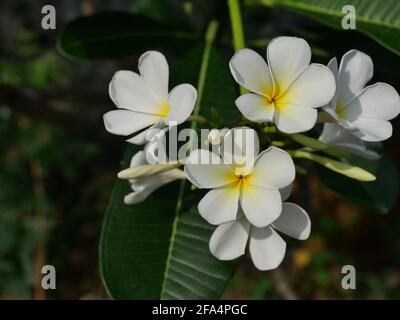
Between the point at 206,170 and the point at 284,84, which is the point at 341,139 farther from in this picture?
the point at 206,170

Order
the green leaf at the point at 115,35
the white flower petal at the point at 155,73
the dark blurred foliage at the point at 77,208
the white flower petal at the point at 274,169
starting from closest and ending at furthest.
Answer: the white flower petal at the point at 274,169
the white flower petal at the point at 155,73
the green leaf at the point at 115,35
the dark blurred foliage at the point at 77,208

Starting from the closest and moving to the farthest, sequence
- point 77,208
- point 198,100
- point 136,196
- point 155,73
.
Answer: point 155,73 < point 136,196 < point 198,100 < point 77,208

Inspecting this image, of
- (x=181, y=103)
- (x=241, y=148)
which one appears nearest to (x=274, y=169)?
(x=241, y=148)

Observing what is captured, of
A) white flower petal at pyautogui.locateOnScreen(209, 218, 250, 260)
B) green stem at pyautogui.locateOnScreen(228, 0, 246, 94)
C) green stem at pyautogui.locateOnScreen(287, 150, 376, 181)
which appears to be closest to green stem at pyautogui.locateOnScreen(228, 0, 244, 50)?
green stem at pyautogui.locateOnScreen(228, 0, 246, 94)

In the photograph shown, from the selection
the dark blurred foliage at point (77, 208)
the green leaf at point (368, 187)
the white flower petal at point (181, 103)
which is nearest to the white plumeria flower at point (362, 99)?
the white flower petal at point (181, 103)

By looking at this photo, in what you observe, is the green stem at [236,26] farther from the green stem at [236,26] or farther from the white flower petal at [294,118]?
the white flower petal at [294,118]

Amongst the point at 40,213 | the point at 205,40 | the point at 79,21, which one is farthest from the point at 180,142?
the point at 40,213
